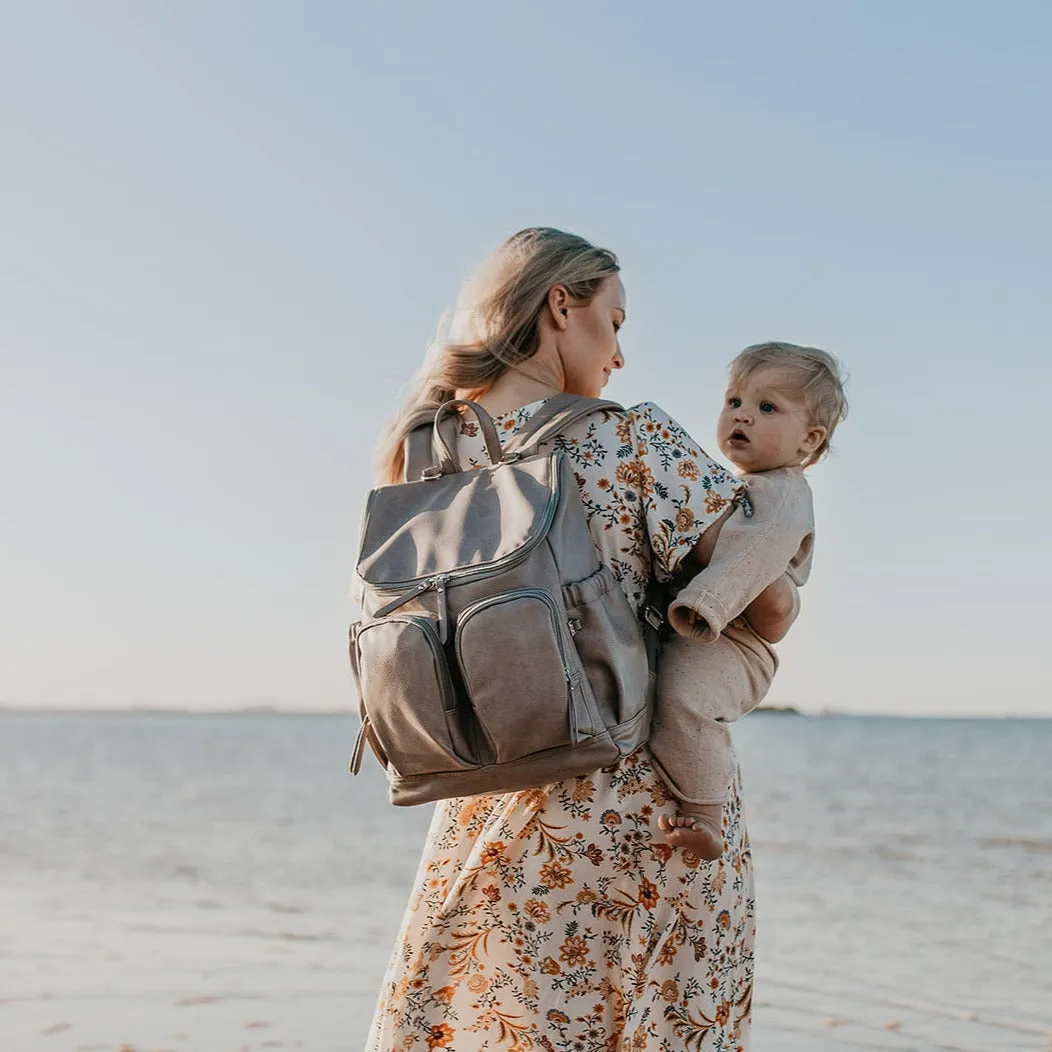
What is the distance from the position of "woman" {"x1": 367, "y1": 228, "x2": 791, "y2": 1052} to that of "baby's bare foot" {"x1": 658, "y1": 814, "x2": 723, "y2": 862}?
26 millimetres

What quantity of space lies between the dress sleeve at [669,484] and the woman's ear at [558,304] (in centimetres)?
19

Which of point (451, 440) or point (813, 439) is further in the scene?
point (813, 439)

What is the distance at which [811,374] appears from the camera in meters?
2.34

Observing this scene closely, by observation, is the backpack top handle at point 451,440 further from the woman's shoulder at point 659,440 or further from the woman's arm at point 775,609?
the woman's arm at point 775,609

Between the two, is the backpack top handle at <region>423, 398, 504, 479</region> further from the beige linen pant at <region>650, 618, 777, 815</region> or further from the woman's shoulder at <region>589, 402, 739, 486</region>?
the beige linen pant at <region>650, 618, 777, 815</region>

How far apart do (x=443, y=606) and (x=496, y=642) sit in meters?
0.10

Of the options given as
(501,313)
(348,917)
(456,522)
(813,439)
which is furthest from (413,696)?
(348,917)

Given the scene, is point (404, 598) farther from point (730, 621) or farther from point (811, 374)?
point (811, 374)

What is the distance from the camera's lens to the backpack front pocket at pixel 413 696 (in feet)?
5.91

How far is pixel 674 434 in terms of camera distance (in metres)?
2.04

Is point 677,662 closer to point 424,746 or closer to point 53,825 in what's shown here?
point 424,746

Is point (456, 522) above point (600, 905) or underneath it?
above

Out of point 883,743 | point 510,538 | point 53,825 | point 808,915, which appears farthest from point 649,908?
point 883,743

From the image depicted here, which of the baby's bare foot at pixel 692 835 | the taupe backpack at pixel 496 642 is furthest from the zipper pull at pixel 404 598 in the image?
the baby's bare foot at pixel 692 835
